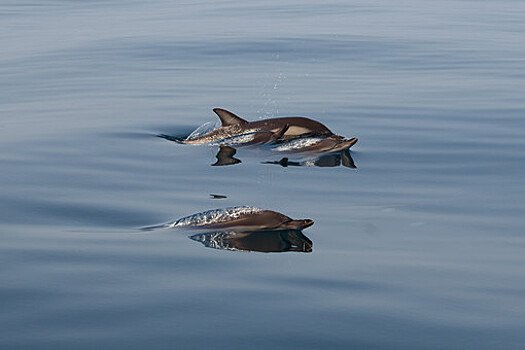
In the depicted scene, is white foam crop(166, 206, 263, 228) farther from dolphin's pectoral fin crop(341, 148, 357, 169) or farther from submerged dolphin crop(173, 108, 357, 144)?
submerged dolphin crop(173, 108, 357, 144)

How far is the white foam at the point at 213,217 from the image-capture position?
8.55 metres

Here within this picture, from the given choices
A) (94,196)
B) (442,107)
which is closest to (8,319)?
(94,196)

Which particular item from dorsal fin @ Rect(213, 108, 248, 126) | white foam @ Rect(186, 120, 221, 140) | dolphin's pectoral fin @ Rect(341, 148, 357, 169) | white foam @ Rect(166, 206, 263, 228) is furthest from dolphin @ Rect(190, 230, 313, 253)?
white foam @ Rect(186, 120, 221, 140)

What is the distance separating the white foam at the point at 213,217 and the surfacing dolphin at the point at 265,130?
4.90 m

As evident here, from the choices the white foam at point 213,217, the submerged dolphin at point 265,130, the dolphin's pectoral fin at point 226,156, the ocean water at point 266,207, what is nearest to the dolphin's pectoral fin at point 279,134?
the submerged dolphin at point 265,130

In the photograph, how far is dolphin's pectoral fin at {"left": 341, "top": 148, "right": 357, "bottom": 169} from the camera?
39.9 ft

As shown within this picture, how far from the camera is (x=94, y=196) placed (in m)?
10.3

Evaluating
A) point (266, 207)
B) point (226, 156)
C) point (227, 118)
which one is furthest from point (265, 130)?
point (266, 207)

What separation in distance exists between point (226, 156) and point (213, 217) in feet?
14.6

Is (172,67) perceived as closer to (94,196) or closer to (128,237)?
(94,196)

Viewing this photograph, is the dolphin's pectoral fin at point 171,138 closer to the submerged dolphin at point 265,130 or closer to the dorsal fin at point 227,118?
the submerged dolphin at point 265,130

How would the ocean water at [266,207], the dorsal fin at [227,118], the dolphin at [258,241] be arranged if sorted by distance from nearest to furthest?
the ocean water at [266,207], the dolphin at [258,241], the dorsal fin at [227,118]

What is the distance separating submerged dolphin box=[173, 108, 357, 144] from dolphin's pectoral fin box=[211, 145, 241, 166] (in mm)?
378

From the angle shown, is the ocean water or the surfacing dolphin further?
the surfacing dolphin
